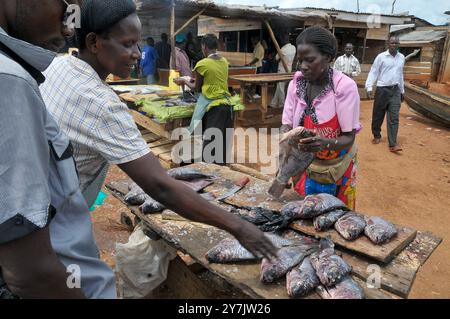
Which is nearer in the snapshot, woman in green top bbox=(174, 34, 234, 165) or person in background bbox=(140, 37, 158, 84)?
woman in green top bbox=(174, 34, 234, 165)

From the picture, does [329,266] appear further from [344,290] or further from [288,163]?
[288,163]

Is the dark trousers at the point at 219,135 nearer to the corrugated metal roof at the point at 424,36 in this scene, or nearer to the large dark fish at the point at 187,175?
the large dark fish at the point at 187,175

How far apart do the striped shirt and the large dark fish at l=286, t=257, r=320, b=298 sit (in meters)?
1.01

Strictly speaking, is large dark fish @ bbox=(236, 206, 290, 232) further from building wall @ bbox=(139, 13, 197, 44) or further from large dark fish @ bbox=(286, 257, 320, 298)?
building wall @ bbox=(139, 13, 197, 44)

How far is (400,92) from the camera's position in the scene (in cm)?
798

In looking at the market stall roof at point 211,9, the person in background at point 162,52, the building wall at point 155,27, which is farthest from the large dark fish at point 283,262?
the building wall at point 155,27

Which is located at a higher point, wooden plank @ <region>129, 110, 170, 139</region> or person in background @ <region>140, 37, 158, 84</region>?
person in background @ <region>140, 37, 158, 84</region>

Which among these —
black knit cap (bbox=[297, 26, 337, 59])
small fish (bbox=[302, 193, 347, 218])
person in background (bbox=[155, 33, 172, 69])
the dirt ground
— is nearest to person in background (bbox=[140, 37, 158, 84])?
person in background (bbox=[155, 33, 172, 69])

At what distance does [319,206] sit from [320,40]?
4.13 feet

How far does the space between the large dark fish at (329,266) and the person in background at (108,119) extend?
37 cm

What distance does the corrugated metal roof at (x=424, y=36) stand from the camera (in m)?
16.4

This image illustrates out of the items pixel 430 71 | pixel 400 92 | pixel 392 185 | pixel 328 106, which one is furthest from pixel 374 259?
pixel 430 71

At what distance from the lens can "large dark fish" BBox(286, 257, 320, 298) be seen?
173 cm

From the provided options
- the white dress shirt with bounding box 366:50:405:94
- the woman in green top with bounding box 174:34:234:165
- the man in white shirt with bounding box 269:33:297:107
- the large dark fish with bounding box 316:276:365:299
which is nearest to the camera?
the large dark fish with bounding box 316:276:365:299
